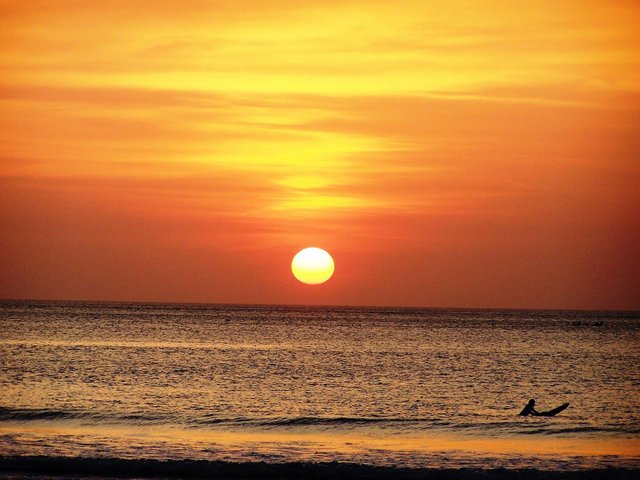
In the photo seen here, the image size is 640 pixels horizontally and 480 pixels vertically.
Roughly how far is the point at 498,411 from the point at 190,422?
49.0 ft

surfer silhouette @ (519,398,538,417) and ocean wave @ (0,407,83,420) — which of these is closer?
ocean wave @ (0,407,83,420)

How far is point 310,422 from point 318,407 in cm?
512

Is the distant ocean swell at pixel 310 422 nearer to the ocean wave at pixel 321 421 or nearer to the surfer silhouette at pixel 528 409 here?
the ocean wave at pixel 321 421

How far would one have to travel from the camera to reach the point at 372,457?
27.5m

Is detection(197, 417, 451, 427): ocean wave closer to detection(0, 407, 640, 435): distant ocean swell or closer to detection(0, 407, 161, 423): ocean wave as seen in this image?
detection(0, 407, 640, 435): distant ocean swell

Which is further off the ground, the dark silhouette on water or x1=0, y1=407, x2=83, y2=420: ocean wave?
x1=0, y1=407, x2=83, y2=420: ocean wave

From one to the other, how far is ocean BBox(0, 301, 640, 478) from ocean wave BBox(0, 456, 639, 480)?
1.17 feet

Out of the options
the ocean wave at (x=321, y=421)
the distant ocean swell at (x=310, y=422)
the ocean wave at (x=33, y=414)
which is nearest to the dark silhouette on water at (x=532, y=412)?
the distant ocean swell at (x=310, y=422)

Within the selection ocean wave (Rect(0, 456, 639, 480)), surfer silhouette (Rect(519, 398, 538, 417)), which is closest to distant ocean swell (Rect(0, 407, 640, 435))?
surfer silhouette (Rect(519, 398, 538, 417))

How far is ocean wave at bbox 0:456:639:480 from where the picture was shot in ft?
76.5

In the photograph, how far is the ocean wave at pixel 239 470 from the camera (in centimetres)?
2331

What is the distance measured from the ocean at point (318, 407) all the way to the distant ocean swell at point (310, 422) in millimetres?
83

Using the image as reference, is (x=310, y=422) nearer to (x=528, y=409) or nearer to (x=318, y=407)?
(x=318, y=407)

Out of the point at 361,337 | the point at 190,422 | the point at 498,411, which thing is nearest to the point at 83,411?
the point at 190,422
